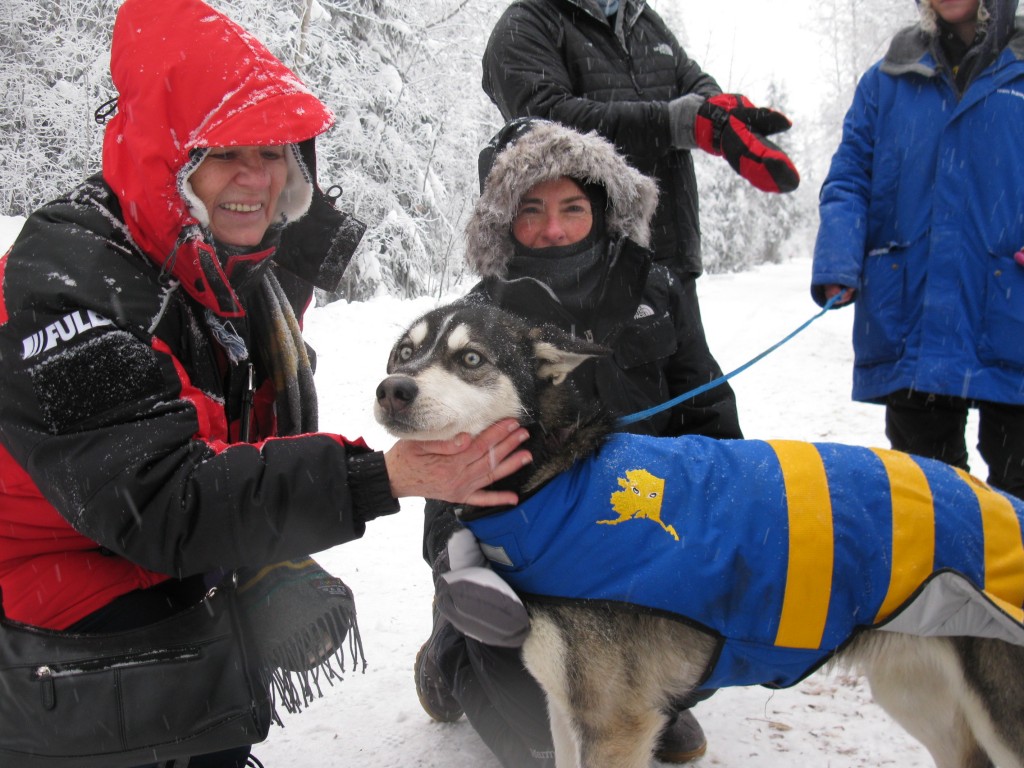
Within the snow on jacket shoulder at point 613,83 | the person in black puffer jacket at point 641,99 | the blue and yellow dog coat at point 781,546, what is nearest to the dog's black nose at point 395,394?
the blue and yellow dog coat at point 781,546

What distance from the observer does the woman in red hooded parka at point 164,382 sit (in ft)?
5.85

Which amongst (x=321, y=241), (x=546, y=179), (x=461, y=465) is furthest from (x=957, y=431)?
(x=321, y=241)

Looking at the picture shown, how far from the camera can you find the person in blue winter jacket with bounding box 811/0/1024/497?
3010mm

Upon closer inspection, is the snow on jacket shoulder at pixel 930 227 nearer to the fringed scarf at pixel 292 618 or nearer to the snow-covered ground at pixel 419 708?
the snow-covered ground at pixel 419 708

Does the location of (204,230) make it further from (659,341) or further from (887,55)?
(887,55)

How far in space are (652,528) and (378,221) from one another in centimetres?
1553

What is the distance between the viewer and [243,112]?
206 cm

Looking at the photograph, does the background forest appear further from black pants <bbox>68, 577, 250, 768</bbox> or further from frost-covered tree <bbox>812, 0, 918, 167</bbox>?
black pants <bbox>68, 577, 250, 768</bbox>

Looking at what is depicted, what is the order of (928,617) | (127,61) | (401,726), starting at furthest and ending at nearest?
1. (401,726)
2. (127,61)
3. (928,617)

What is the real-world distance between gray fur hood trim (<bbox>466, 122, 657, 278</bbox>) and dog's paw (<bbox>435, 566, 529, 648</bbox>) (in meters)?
1.47

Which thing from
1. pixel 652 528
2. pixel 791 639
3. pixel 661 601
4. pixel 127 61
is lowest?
pixel 791 639

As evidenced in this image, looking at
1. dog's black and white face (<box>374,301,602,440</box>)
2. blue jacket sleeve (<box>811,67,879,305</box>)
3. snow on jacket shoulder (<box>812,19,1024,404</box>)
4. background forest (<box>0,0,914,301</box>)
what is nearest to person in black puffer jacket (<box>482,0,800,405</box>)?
blue jacket sleeve (<box>811,67,879,305</box>)

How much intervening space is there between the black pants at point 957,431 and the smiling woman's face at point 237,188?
9.16ft

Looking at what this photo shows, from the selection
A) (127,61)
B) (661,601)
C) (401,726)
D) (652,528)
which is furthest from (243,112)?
(401,726)
